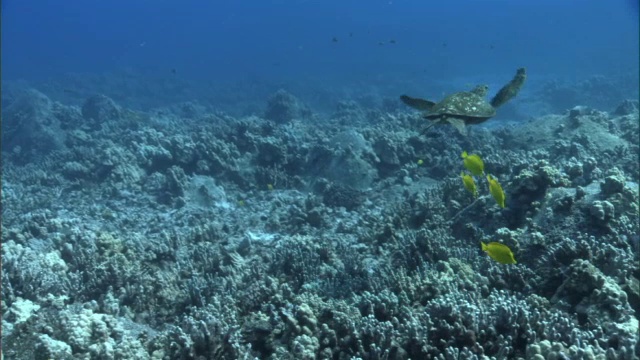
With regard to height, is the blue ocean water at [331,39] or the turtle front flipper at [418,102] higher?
the blue ocean water at [331,39]

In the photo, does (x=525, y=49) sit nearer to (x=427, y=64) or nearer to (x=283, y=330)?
(x=427, y=64)

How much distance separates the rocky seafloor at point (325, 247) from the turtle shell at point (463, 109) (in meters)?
1.75

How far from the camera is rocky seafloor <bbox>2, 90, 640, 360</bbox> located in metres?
4.46

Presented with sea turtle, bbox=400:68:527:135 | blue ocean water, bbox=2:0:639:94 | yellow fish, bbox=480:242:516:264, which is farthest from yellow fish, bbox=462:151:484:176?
blue ocean water, bbox=2:0:639:94

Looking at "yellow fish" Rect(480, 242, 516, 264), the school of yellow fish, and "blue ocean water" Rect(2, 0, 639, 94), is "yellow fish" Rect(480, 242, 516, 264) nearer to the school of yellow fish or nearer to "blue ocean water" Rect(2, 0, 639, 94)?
the school of yellow fish

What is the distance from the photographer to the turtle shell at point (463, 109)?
581 cm

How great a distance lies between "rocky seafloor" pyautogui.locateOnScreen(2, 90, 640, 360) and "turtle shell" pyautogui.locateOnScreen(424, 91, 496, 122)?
1.75 metres

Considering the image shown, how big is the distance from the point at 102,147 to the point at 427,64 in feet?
142

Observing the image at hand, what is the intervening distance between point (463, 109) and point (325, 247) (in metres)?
3.50

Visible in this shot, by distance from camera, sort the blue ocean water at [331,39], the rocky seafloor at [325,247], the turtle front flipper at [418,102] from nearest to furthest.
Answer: the rocky seafloor at [325,247] < the turtle front flipper at [418,102] < the blue ocean water at [331,39]

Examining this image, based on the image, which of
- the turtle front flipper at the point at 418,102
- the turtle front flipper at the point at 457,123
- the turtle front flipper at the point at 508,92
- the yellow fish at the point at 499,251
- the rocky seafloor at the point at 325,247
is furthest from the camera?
the turtle front flipper at the point at 418,102

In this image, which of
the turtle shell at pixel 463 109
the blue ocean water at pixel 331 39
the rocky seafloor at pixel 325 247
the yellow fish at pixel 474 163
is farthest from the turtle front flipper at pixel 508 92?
the blue ocean water at pixel 331 39

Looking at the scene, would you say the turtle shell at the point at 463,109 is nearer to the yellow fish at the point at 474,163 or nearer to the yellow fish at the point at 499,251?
the yellow fish at the point at 474,163

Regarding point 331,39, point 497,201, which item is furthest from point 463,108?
point 331,39
